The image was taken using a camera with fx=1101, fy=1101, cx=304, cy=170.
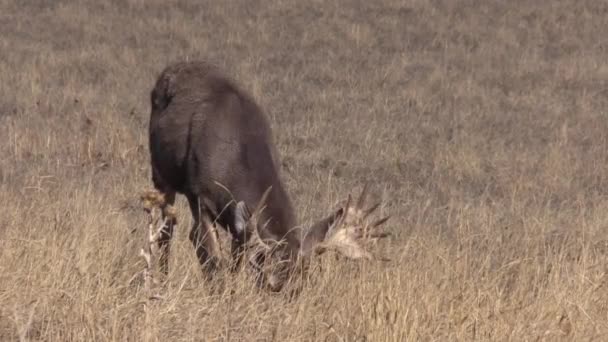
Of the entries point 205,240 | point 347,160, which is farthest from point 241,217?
point 347,160

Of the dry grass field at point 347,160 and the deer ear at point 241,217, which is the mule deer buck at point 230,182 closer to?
the deer ear at point 241,217

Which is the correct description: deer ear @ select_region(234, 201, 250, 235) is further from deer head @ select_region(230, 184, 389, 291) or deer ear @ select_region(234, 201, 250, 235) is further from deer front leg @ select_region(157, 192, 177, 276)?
deer front leg @ select_region(157, 192, 177, 276)

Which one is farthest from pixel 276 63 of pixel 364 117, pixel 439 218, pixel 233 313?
pixel 233 313

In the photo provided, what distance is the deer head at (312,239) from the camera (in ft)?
22.7

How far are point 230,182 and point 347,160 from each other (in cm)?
549

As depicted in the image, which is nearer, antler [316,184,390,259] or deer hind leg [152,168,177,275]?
antler [316,184,390,259]

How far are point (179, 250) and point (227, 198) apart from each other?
1.97 feet

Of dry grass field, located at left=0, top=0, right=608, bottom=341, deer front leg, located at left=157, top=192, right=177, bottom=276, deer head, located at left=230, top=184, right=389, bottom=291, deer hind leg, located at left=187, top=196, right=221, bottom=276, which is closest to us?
dry grass field, located at left=0, top=0, right=608, bottom=341

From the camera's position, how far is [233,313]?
20.0 feet

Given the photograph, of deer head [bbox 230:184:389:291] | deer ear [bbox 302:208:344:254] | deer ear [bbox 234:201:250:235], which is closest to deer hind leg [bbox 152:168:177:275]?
deer ear [bbox 234:201:250:235]

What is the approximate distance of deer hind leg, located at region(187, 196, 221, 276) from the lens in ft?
24.1

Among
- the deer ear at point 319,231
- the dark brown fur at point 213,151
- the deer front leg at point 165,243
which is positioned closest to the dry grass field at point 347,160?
the deer front leg at point 165,243

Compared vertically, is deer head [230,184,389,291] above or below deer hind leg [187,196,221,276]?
above

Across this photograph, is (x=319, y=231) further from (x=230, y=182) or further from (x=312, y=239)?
(x=230, y=182)
